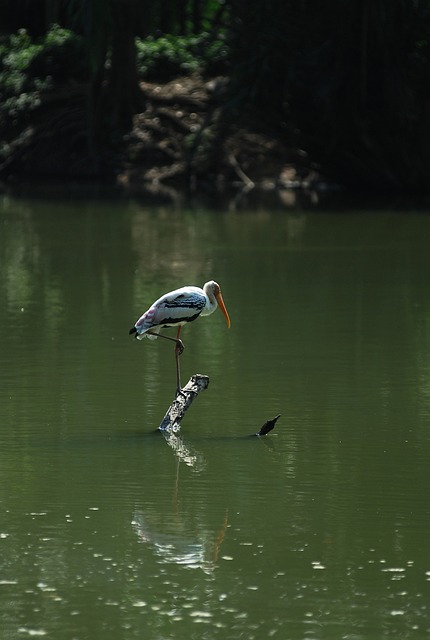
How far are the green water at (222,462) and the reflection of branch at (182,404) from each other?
0.10 m

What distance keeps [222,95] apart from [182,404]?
2673cm

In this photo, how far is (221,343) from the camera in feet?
46.5

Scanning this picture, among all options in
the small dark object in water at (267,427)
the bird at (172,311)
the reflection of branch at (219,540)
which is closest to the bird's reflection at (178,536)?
the reflection of branch at (219,540)

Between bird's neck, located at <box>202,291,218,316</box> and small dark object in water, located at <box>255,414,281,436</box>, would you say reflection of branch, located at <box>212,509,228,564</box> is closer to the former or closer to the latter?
small dark object in water, located at <box>255,414,281,436</box>

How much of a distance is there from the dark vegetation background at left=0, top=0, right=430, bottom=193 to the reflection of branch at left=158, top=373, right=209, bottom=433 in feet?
67.8

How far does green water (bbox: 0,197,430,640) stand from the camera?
22.7 ft

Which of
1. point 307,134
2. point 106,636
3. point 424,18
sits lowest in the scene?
point 106,636

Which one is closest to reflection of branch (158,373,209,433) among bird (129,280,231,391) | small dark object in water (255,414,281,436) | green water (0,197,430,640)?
green water (0,197,430,640)

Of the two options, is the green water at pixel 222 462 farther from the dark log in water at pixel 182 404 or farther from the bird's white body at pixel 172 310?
the bird's white body at pixel 172 310

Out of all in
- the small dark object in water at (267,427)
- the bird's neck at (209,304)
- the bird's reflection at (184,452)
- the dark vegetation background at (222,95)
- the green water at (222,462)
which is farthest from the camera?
the dark vegetation background at (222,95)

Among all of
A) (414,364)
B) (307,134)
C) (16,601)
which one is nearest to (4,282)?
(414,364)

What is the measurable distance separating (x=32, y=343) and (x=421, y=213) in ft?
49.7

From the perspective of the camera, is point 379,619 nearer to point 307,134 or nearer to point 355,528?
point 355,528

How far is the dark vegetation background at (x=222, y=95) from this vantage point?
3139cm
